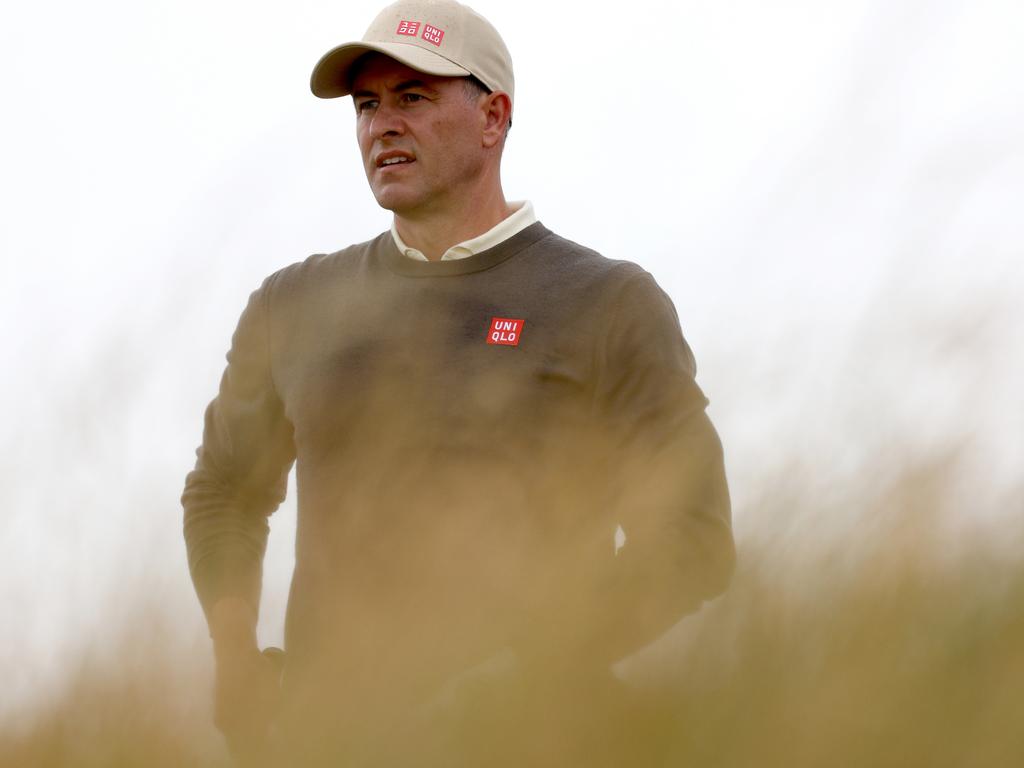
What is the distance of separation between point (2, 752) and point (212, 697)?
11cm

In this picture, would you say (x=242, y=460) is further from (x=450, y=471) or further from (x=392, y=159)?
(x=450, y=471)

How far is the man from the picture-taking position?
0.61 m

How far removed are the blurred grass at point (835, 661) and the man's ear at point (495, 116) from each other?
2208 mm

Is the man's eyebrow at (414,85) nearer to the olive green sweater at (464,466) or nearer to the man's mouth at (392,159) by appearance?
the man's mouth at (392,159)

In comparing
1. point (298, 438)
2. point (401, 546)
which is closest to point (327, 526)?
point (298, 438)

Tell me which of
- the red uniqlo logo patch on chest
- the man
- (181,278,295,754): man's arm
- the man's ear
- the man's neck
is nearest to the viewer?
the man

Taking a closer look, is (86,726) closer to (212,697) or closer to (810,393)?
(212,697)

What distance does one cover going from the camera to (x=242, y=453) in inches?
101

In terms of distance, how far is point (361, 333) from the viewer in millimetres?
1424

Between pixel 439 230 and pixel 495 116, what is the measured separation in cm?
34

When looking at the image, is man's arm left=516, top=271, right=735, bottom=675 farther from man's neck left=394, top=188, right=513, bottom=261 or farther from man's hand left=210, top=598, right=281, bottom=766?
man's neck left=394, top=188, right=513, bottom=261

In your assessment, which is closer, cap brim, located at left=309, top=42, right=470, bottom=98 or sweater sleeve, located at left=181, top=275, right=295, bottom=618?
sweater sleeve, located at left=181, top=275, right=295, bottom=618

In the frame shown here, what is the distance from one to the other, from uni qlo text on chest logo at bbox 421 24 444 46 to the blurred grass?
2119 mm

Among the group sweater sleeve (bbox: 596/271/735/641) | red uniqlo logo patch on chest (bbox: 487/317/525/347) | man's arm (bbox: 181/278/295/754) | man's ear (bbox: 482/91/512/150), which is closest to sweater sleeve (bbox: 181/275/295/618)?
man's arm (bbox: 181/278/295/754)
